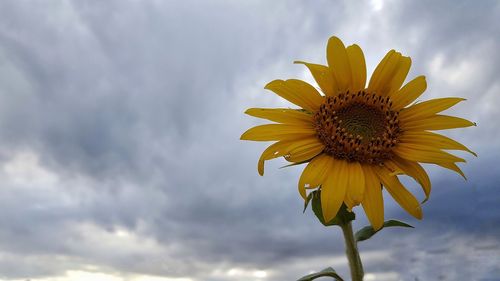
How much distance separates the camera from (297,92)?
5.96m

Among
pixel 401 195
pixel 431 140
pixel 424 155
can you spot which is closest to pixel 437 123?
pixel 431 140

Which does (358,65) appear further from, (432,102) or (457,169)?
(457,169)

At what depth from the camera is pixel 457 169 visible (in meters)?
5.58

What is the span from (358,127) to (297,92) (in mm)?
938

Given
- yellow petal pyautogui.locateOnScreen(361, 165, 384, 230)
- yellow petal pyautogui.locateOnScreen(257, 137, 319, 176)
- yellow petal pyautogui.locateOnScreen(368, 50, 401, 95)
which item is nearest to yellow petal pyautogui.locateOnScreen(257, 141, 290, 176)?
yellow petal pyautogui.locateOnScreen(257, 137, 319, 176)

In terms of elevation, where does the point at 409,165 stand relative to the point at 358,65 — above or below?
below

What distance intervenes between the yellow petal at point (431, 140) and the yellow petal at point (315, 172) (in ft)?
3.75

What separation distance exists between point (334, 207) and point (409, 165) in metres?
1.40

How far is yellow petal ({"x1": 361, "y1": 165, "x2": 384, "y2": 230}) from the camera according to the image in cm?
500

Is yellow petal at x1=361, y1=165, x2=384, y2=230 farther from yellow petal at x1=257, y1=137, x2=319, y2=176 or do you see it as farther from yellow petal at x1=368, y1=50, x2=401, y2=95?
yellow petal at x1=368, y1=50, x2=401, y2=95

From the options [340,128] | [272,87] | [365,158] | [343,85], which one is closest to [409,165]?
[365,158]

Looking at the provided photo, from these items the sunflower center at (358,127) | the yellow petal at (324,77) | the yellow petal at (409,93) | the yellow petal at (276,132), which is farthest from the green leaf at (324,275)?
the yellow petal at (409,93)

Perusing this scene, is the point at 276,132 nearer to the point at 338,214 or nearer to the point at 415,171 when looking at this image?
the point at 338,214

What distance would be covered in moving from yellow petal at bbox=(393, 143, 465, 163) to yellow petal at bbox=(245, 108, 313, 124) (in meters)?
1.19
